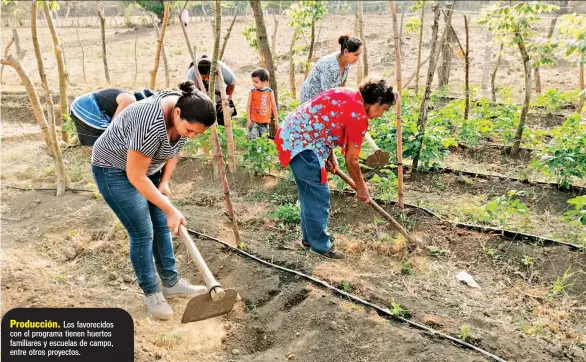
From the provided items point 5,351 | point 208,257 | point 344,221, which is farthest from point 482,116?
point 5,351

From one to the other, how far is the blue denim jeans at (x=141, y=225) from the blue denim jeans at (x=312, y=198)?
3.19 ft

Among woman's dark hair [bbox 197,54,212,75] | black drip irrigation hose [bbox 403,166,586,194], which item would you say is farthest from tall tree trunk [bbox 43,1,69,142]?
black drip irrigation hose [bbox 403,166,586,194]

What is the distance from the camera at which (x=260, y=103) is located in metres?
5.29

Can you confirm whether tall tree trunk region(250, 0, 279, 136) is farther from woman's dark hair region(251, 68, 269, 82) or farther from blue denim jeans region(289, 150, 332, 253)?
blue denim jeans region(289, 150, 332, 253)

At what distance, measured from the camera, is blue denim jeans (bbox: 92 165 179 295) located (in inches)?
93.8

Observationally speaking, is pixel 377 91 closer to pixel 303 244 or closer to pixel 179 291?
pixel 303 244

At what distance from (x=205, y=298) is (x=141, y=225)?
1.75 feet

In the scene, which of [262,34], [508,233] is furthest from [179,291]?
[262,34]

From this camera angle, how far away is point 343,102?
2.99 metres

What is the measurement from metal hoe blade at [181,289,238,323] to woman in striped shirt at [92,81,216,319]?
14.0 inches

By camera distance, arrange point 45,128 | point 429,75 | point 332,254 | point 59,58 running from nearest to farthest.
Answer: point 332,254 < point 429,75 < point 45,128 < point 59,58

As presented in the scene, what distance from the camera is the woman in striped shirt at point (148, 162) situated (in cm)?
215

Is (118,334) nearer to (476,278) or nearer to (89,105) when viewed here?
(89,105)

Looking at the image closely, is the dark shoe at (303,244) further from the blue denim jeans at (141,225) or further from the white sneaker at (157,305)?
the white sneaker at (157,305)
